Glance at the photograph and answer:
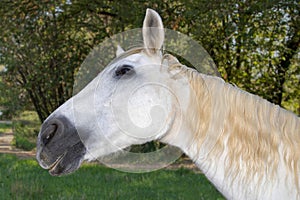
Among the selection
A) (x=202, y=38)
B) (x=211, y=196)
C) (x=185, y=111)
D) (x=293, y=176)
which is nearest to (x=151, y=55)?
(x=185, y=111)

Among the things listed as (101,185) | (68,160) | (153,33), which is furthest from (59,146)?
(101,185)

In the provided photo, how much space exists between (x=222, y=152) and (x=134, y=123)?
39 centimetres

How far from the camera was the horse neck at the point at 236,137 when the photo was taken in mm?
1872

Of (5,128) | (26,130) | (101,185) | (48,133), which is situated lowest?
(5,128)

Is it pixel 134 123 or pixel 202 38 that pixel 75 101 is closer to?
pixel 134 123

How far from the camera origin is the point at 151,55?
2023mm

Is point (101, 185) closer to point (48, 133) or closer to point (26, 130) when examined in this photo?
point (48, 133)

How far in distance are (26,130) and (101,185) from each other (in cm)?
701

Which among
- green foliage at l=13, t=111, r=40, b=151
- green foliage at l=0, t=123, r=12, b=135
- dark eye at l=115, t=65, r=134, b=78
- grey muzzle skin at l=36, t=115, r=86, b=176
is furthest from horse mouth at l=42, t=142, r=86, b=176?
green foliage at l=0, t=123, r=12, b=135

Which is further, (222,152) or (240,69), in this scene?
(240,69)

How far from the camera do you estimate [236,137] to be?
6.31 ft

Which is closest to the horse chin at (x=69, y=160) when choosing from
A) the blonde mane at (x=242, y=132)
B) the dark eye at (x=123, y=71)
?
the dark eye at (x=123, y=71)

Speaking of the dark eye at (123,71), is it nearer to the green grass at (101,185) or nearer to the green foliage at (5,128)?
the green grass at (101,185)

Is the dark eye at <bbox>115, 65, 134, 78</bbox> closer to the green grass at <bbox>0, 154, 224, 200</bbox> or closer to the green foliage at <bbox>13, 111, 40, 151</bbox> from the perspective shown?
the green grass at <bbox>0, 154, 224, 200</bbox>
